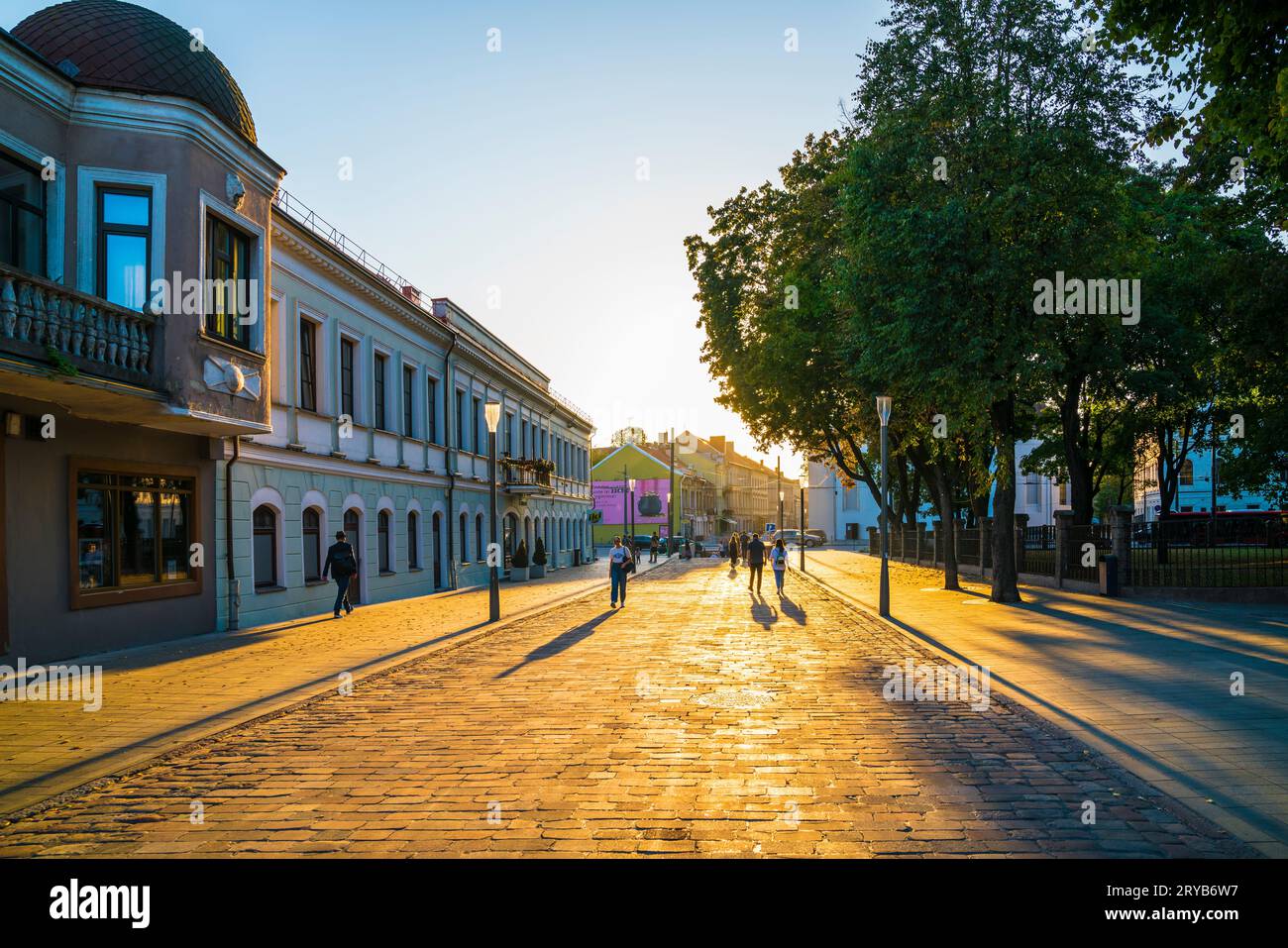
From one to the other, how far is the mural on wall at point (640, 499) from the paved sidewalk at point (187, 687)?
6504 centimetres

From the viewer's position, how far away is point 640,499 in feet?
282

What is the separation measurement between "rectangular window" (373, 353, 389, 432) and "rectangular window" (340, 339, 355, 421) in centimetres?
135

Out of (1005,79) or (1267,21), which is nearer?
(1267,21)

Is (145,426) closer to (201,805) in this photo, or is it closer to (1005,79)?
(201,805)

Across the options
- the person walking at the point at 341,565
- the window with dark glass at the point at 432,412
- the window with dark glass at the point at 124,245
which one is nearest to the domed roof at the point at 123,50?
the window with dark glass at the point at 124,245

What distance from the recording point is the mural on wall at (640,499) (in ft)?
277

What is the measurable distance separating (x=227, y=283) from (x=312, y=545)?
6816 mm

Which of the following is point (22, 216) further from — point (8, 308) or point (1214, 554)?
point (1214, 554)

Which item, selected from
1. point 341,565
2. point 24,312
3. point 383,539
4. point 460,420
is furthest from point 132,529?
point 460,420

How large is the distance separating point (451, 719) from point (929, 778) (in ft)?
14.3

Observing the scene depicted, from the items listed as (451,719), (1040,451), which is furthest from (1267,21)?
(1040,451)

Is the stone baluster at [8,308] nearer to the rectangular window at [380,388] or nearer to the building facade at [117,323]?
the building facade at [117,323]
